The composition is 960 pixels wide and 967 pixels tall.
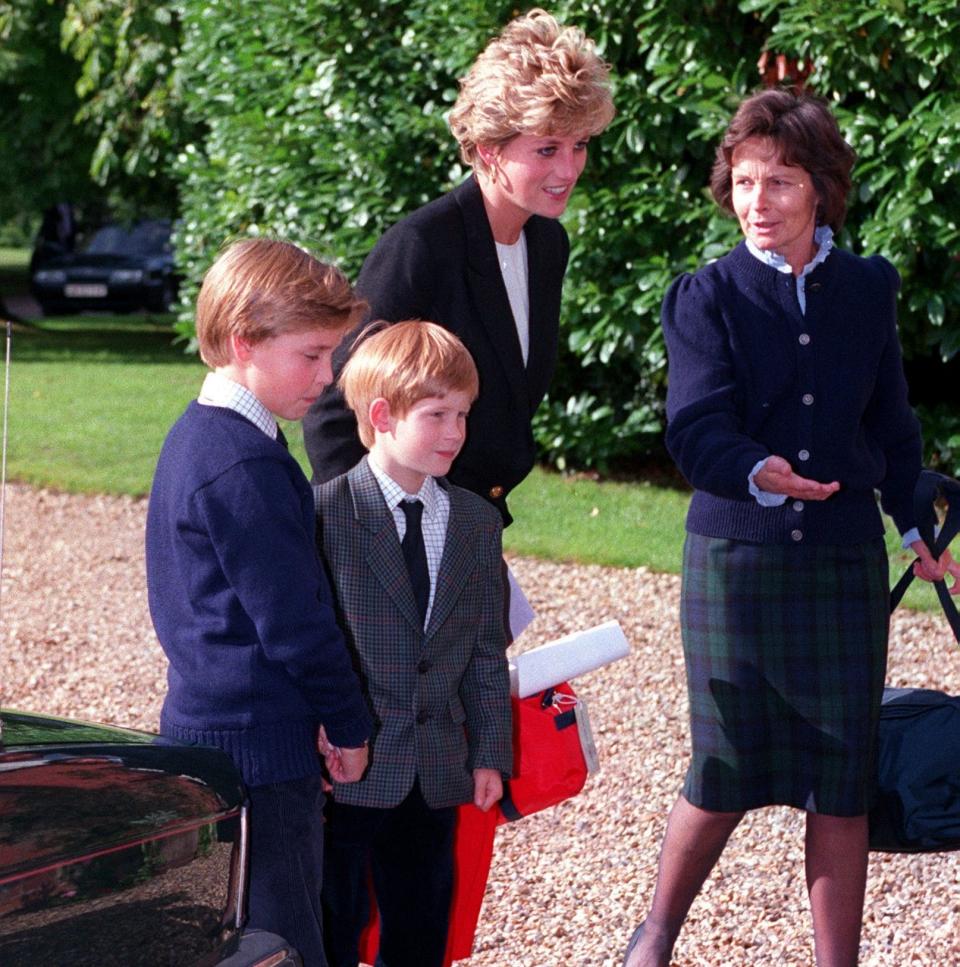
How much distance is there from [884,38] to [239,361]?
5.85 m

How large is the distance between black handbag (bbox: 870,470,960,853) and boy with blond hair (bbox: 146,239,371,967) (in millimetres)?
1180

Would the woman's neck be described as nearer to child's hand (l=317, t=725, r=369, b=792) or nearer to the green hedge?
child's hand (l=317, t=725, r=369, b=792)

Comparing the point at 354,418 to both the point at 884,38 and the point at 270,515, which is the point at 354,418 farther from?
the point at 884,38

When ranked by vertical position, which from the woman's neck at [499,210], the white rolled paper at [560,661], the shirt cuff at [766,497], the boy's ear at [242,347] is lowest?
the white rolled paper at [560,661]

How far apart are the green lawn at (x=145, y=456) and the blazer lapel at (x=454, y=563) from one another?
845 millimetres

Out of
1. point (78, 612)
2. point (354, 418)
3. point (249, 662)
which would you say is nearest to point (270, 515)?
point (249, 662)

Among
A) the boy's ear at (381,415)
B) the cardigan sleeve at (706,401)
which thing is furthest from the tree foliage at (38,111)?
the boy's ear at (381,415)

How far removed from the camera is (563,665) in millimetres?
3287

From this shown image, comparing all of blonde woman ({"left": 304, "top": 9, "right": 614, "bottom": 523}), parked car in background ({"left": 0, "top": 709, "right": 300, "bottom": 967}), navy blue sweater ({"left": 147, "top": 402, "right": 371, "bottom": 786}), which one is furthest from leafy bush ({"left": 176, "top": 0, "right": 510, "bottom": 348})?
parked car in background ({"left": 0, "top": 709, "right": 300, "bottom": 967})

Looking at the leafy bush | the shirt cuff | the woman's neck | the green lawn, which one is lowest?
the green lawn

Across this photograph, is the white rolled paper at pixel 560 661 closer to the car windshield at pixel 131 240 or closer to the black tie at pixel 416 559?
the black tie at pixel 416 559

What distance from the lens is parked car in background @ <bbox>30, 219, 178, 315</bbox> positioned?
2466cm

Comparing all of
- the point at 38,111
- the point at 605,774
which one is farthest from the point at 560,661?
the point at 38,111

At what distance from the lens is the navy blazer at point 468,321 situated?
3361mm
